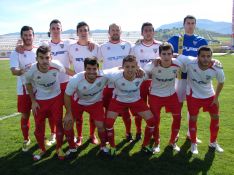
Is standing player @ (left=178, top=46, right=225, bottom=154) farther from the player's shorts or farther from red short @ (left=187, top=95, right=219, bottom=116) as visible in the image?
the player's shorts

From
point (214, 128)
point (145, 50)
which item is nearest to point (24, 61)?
point (145, 50)

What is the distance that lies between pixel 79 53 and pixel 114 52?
25.8 inches

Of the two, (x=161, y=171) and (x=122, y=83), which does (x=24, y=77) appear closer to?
(x=122, y=83)

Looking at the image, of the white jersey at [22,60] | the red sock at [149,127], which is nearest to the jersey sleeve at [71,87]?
the white jersey at [22,60]

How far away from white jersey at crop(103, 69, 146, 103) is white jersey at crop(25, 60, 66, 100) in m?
0.82

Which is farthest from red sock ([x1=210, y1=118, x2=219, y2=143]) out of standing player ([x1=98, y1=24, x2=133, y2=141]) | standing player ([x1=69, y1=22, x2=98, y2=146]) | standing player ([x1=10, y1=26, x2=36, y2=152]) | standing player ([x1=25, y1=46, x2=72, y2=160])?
standing player ([x1=10, y1=26, x2=36, y2=152])

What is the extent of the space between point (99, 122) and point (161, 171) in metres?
1.33

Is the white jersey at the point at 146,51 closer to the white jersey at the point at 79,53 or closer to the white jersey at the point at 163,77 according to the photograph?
the white jersey at the point at 163,77

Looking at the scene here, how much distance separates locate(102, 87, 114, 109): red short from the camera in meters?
5.79

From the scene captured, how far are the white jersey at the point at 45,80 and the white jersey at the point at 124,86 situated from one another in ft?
2.70

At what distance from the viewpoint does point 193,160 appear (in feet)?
16.5

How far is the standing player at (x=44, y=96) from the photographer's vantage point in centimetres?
513

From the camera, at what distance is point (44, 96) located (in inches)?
207

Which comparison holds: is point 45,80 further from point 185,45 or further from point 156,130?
point 185,45
